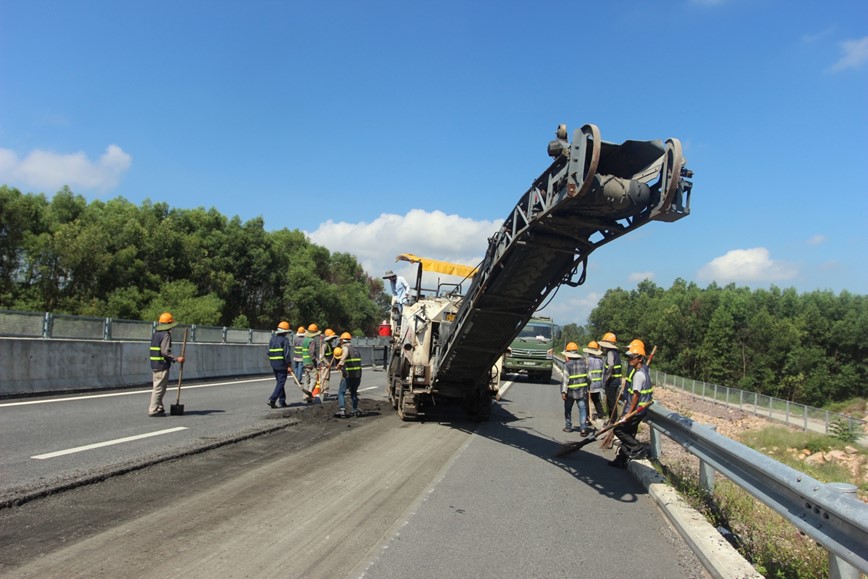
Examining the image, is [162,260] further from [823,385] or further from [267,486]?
[823,385]


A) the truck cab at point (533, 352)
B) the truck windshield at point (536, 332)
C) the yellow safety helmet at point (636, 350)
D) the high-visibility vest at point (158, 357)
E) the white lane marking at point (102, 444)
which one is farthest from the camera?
the truck windshield at point (536, 332)

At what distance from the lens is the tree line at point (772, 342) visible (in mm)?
70062

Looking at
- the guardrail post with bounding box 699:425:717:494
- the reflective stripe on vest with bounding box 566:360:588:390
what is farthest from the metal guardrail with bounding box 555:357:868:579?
the reflective stripe on vest with bounding box 566:360:588:390

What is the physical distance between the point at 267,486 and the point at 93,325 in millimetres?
10940

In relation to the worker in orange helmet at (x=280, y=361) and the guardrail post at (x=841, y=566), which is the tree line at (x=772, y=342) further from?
the guardrail post at (x=841, y=566)

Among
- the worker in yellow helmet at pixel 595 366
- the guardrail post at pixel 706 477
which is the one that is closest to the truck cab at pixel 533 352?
the worker in yellow helmet at pixel 595 366

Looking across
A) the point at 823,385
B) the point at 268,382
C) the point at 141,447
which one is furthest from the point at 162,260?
the point at 823,385

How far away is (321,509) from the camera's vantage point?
222 inches

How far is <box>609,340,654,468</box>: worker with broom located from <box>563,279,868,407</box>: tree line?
229 ft

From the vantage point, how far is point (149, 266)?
1817 inches

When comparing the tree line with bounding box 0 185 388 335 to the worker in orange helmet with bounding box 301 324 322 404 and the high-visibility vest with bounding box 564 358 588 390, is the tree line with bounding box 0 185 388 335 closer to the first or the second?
the worker in orange helmet with bounding box 301 324 322 404

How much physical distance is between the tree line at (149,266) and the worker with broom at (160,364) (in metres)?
33.1

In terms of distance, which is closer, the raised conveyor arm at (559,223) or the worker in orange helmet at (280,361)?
the raised conveyor arm at (559,223)

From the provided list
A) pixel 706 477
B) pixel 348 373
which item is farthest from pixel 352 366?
pixel 706 477
